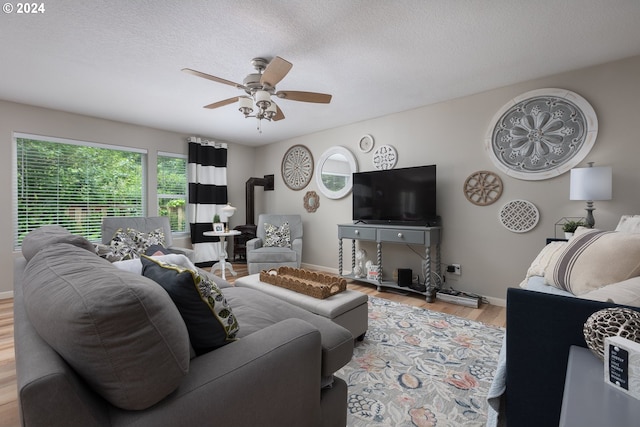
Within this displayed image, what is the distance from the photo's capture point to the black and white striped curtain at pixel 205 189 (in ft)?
15.8

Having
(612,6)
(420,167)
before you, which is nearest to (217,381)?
(612,6)

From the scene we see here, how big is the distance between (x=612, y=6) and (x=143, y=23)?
3.03m

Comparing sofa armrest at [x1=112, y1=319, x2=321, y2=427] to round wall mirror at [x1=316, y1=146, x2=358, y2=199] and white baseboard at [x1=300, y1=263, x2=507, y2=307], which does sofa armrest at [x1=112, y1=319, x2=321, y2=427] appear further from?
round wall mirror at [x1=316, y1=146, x2=358, y2=199]

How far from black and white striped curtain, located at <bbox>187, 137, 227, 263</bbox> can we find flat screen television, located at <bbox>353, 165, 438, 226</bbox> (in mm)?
2558

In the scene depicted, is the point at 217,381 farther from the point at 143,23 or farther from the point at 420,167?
the point at 420,167

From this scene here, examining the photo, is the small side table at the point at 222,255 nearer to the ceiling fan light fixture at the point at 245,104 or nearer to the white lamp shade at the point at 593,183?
the ceiling fan light fixture at the point at 245,104

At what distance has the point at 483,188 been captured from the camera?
124 inches

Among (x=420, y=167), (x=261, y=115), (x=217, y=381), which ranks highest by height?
(x=261, y=115)

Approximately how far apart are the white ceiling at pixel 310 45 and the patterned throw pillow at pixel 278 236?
220cm

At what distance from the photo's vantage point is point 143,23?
1.93 metres

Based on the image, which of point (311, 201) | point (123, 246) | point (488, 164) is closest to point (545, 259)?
point (488, 164)

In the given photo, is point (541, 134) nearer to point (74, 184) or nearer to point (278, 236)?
point (278, 236)

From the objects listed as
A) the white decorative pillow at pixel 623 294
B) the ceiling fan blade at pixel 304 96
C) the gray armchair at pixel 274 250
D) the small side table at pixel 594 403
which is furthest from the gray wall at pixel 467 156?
the small side table at pixel 594 403

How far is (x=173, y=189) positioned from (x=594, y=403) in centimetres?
517
